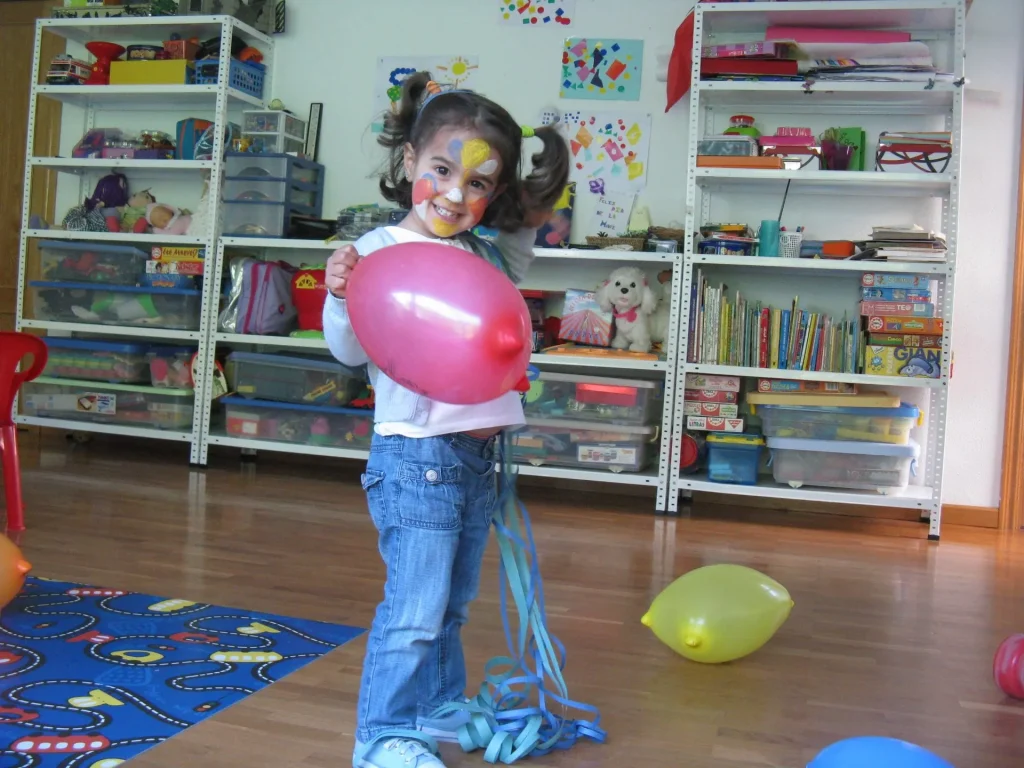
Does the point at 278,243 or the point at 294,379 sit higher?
the point at 278,243

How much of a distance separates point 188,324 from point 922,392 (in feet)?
9.17

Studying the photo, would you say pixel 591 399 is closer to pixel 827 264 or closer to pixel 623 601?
pixel 827 264

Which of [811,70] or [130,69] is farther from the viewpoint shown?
[130,69]

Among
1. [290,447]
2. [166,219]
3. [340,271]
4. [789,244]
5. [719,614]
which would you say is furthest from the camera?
[166,219]

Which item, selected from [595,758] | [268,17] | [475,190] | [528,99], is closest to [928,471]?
[528,99]

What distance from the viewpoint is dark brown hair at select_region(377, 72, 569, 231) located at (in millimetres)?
1314

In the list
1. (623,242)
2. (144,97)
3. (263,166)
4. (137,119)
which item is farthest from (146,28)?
(623,242)

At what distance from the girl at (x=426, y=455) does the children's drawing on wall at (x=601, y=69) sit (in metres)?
2.58

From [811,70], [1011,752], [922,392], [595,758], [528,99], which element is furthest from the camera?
[528,99]

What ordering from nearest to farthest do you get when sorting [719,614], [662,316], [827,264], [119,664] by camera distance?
1. [119,664]
2. [719,614]
3. [827,264]
4. [662,316]

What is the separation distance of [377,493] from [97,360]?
119 inches

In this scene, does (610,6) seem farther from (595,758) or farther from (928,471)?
(595,758)

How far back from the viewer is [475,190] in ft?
4.32

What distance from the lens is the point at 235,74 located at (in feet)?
12.9
